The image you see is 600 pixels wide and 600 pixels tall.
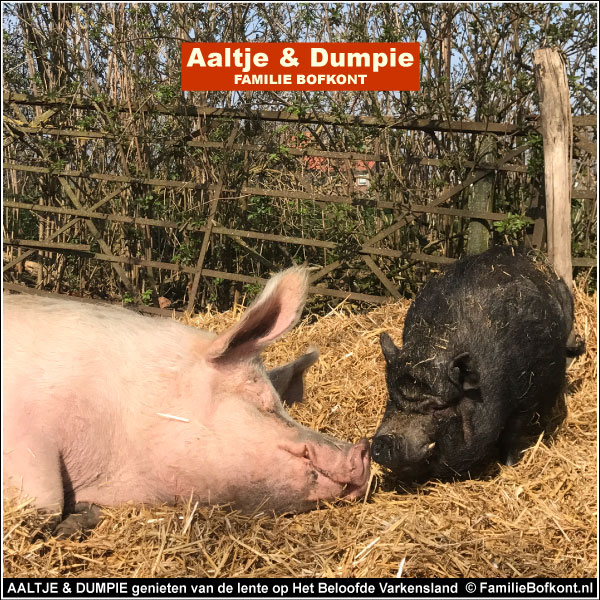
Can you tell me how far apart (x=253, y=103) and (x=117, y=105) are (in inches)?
58.6

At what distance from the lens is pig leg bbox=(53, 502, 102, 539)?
115 inches

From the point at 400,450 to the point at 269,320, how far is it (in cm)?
127

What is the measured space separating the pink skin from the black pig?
1.03 meters

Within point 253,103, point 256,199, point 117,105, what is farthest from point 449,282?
point 117,105

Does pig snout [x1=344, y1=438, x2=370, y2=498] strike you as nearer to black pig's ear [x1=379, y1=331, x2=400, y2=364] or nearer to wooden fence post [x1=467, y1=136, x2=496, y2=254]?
black pig's ear [x1=379, y1=331, x2=400, y2=364]

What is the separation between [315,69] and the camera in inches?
305

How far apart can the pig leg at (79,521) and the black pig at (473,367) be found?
152 centimetres

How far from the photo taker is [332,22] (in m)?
8.41

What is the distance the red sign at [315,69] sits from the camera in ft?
25.1

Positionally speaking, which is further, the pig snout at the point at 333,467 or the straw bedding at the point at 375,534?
the pig snout at the point at 333,467

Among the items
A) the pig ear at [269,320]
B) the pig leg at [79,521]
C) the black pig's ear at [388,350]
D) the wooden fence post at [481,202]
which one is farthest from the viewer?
the wooden fence post at [481,202]

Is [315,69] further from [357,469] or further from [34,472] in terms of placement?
[34,472]

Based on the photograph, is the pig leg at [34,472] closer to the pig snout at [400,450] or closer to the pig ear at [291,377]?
the pig ear at [291,377]

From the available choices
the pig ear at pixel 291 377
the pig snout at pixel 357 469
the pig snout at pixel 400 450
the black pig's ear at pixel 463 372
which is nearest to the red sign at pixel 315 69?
the black pig's ear at pixel 463 372
